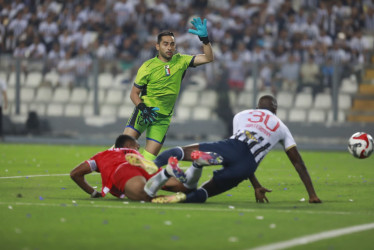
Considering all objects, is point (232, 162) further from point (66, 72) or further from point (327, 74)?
point (66, 72)

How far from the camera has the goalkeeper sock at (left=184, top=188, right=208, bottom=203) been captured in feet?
32.1

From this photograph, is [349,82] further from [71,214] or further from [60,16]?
[71,214]

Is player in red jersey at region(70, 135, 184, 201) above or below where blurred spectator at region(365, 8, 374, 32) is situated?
below

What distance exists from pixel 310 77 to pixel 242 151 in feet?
45.6

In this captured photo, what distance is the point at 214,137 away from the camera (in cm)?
2428

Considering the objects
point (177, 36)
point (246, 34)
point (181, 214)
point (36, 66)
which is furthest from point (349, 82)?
point (181, 214)

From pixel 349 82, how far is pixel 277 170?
7.67m

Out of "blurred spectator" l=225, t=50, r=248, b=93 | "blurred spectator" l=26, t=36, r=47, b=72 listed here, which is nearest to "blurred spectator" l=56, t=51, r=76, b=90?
"blurred spectator" l=26, t=36, r=47, b=72

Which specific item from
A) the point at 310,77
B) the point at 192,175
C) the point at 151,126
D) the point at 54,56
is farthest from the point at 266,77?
the point at 192,175

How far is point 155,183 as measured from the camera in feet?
31.2

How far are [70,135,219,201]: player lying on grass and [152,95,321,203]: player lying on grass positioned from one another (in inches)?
9.8

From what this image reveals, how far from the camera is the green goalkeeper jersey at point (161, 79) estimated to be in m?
12.3

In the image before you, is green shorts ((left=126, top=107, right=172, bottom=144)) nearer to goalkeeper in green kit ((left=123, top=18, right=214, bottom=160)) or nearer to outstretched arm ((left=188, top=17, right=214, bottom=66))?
goalkeeper in green kit ((left=123, top=18, right=214, bottom=160))

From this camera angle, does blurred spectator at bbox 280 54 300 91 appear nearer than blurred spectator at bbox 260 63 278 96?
Yes
